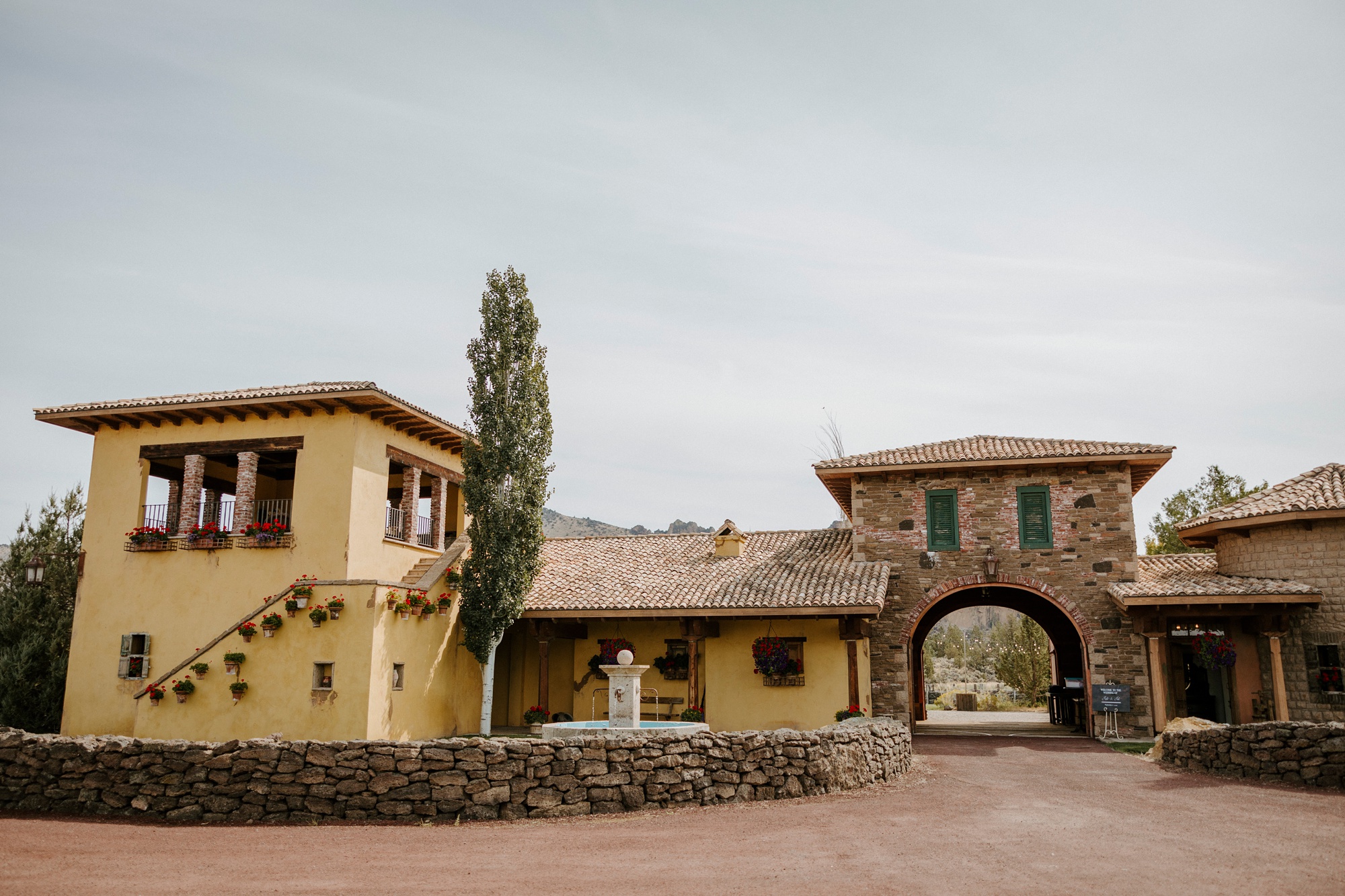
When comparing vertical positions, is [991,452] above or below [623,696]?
above

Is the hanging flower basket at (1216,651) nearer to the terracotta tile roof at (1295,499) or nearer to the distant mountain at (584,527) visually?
the terracotta tile roof at (1295,499)

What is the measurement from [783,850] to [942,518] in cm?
1252

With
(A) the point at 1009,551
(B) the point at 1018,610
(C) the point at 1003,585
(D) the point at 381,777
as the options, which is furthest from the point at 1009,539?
(D) the point at 381,777

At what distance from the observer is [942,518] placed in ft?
66.4

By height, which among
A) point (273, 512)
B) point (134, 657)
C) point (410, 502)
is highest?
point (410, 502)

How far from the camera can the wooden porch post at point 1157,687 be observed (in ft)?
60.3

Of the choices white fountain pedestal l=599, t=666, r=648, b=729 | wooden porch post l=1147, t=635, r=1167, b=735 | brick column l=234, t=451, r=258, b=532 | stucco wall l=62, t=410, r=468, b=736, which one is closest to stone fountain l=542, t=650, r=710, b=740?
white fountain pedestal l=599, t=666, r=648, b=729

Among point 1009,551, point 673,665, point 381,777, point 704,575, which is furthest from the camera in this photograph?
point 704,575

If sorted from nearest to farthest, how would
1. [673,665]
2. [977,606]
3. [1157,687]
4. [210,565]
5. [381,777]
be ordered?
[381,777], [210,565], [1157,687], [673,665], [977,606]

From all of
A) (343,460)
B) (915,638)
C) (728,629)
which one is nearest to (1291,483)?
(915,638)

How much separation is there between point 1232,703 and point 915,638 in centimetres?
706

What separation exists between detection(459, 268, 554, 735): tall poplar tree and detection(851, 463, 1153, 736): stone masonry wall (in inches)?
283

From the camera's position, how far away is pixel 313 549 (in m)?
17.1

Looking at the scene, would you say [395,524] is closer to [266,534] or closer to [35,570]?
[266,534]
